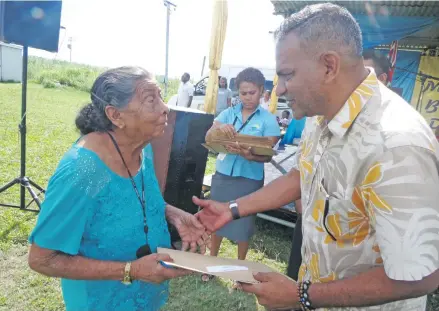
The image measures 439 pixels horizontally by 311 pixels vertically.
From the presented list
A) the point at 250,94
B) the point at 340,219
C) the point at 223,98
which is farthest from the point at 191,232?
the point at 223,98

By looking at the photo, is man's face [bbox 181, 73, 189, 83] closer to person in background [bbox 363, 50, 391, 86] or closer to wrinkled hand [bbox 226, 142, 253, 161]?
wrinkled hand [bbox 226, 142, 253, 161]

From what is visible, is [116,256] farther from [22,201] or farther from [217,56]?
[217,56]

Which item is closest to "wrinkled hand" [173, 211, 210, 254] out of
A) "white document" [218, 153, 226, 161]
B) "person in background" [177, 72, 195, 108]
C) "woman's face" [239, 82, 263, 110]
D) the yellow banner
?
"white document" [218, 153, 226, 161]

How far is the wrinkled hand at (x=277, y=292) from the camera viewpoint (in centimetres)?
138

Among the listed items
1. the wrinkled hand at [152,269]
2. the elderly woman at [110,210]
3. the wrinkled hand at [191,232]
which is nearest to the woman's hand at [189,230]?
the wrinkled hand at [191,232]

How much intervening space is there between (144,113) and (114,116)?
15cm

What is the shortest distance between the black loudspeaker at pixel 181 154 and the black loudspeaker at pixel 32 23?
6.34 feet

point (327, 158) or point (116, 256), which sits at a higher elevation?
point (327, 158)

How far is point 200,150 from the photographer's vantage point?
390 centimetres

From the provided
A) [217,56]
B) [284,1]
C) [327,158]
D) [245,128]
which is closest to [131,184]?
[327,158]

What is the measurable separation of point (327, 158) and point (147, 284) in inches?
46.2

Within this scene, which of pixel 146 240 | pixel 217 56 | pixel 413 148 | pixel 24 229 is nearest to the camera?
pixel 413 148

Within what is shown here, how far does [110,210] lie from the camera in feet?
5.15

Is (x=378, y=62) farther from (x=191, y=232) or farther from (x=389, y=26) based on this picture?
(x=389, y=26)
